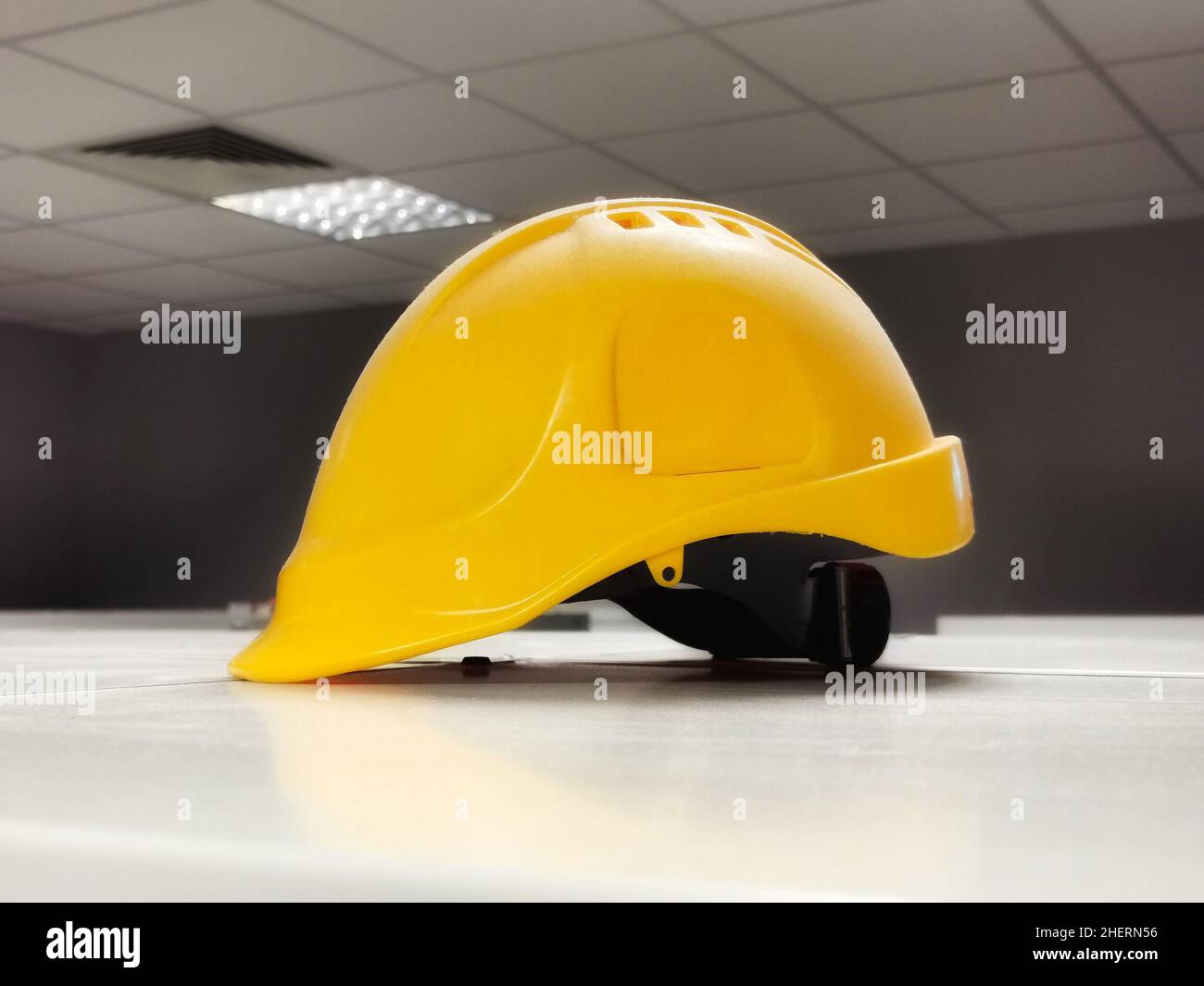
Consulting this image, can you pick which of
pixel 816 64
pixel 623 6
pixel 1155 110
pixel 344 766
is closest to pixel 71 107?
pixel 623 6

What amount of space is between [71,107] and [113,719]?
122 inches

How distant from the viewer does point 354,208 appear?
14.1ft

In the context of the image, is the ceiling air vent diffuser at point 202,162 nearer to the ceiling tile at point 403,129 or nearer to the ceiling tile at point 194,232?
the ceiling tile at point 403,129

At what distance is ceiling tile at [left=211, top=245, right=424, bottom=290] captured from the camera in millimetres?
4871

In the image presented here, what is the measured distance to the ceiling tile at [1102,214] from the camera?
424 cm

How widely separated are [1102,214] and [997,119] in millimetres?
1263

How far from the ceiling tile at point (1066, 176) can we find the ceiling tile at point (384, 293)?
2.31 meters

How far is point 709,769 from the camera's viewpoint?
406 millimetres

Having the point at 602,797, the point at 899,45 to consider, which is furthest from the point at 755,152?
the point at 602,797

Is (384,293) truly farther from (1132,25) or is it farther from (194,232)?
(1132,25)

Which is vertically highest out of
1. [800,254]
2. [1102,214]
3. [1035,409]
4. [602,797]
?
[1102,214]

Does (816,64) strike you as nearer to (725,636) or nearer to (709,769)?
(725,636)

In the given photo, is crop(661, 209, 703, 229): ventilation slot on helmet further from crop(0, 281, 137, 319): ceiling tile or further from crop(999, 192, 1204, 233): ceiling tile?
crop(0, 281, 137, 319): ceiling tile

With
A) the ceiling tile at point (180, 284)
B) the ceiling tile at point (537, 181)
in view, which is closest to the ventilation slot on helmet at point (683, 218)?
the ceiling tile at point (537, 181)
